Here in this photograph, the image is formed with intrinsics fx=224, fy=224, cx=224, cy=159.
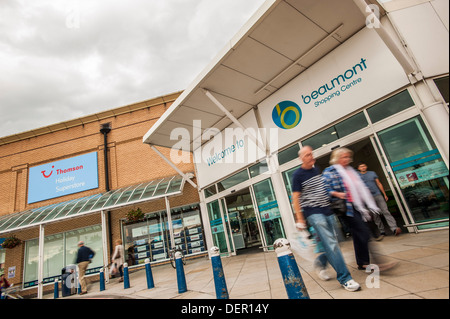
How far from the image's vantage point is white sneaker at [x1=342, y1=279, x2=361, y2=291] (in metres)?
2.36

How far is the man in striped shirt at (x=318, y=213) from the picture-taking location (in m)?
2.51

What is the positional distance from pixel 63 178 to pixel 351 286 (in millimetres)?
15140

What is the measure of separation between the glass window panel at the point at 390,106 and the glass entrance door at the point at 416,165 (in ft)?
1.07

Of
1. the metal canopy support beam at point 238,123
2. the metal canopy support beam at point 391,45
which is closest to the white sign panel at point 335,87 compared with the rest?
the metal canopy support beam at point 391,45

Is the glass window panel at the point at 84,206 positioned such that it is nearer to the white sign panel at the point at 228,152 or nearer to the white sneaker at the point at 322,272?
the white sign panel at the point at 228,152

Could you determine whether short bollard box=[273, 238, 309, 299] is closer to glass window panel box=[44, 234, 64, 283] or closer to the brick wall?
the brick wall

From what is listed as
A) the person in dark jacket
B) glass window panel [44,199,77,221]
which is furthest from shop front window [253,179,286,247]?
glass window panel [44,199,77,221]

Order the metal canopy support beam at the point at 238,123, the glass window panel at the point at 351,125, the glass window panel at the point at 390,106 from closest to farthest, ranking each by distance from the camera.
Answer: the glass window panel at the point at 390,106
the glass window panel at the point at 351,125
the metal canopy support beam at the point at 238,123

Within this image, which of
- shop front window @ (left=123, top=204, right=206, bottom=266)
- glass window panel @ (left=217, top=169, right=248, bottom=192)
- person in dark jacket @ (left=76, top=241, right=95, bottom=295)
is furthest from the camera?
shop front window @ (left=123, top=204, right=206, bottom=266)

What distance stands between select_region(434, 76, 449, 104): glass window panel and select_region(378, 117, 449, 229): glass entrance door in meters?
0.61

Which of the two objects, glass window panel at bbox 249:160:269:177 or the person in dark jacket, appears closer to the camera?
the person in dark jacket

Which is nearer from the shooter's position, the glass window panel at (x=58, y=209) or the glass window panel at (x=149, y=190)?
the glass window panel at (x=149, y=190)

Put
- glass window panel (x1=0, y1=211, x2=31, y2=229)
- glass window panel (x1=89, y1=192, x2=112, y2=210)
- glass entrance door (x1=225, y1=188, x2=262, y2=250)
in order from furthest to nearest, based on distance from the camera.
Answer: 1. glass window panel (x1=0, y1=211, x2=31, y2=229)
2. glass window panel (x1=89, y1=192, x2=112, y2=210)
3. glass entrance door (x1=225, y1=188, x2=262, y2=250)

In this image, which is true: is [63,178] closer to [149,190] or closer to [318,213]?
[149,190]
